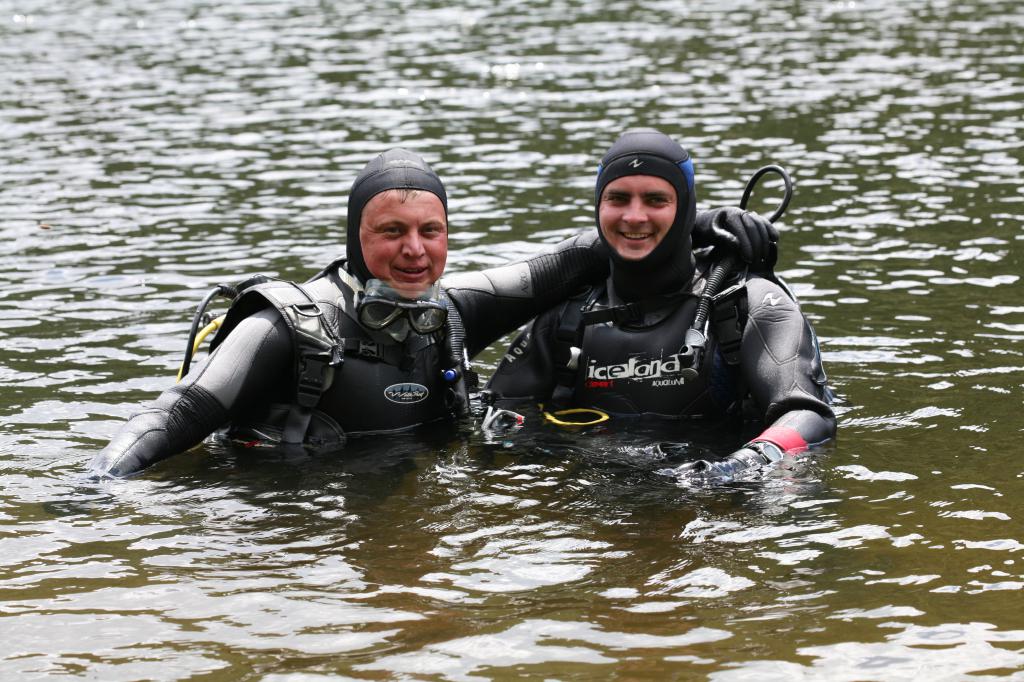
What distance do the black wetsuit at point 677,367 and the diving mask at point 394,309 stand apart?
0.95m

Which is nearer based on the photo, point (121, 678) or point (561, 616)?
point (121, 678)

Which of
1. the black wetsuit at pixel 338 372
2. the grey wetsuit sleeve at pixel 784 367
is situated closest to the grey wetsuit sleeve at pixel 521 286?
the black wetsuit at pixel 338 372

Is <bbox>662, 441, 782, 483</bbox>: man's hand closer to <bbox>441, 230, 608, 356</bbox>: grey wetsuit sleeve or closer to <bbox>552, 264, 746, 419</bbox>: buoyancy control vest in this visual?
<bbox>552, 264, 746, 419</bbox>: buoyancy control vest

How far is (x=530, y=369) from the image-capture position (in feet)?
26.4

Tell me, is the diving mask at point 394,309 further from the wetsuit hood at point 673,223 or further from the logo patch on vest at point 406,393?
the wetsuit hood at point 673,223

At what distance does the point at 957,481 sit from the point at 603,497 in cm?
185

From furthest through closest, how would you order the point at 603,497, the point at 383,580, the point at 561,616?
the point at 603,497, the point at 383,580, the point at 561,616

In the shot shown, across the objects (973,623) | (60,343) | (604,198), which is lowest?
(973,623)

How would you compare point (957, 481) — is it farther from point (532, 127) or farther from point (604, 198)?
point (532, 127)

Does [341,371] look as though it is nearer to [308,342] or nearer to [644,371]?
[308,342]

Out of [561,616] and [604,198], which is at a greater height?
[604,198]

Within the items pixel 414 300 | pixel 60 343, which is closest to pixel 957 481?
pixel 414 300

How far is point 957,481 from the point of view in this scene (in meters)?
6.95

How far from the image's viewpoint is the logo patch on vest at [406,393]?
291 inches
